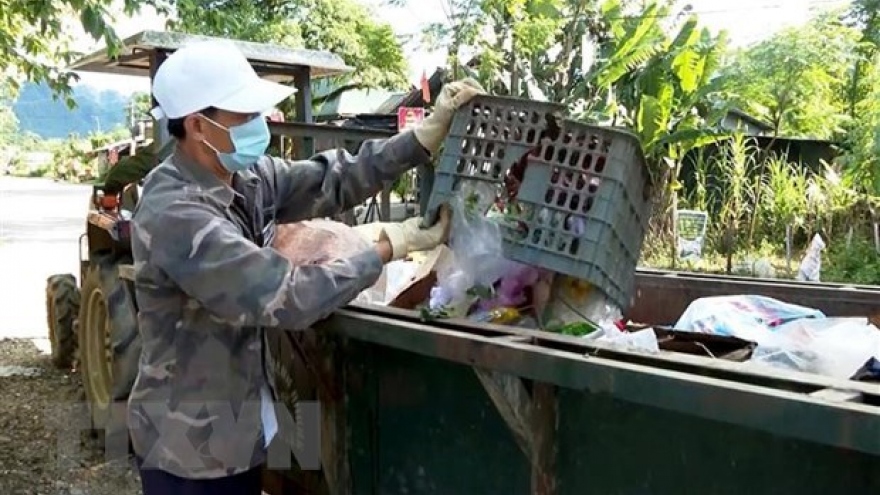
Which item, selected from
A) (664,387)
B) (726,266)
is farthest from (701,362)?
(726,266)

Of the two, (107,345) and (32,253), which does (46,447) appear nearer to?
(107,345)

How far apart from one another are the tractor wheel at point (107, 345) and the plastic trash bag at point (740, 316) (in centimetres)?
271

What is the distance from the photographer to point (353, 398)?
2242 mm

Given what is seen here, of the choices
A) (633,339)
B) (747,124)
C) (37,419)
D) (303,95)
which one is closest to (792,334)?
(633,339)

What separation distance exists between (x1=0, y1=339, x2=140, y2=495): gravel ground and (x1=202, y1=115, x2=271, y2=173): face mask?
2418 mm

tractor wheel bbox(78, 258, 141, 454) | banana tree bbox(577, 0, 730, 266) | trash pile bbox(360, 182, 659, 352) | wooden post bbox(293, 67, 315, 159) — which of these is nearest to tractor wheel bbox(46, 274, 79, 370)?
tractor wheel bbox(78, 258, 141, 454)

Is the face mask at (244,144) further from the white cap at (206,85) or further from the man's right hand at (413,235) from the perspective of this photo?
the man's right hand at (413,235)

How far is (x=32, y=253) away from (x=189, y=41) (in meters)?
9.96

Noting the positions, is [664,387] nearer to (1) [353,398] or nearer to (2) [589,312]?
(2) [589,312]

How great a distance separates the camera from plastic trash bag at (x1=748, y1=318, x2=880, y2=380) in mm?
1828

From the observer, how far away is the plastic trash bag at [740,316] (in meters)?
2.23

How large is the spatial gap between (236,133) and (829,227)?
9784 millimetres

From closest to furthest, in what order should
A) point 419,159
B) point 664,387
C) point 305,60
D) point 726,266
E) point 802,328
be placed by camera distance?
point 664,387, point 802,328, point 419,159, point 305,60, point 726,266

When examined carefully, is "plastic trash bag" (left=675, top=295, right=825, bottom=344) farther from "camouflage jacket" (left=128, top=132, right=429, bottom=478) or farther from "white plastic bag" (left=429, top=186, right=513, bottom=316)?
"camouflage jacket" (left=128, top=132, right=429, bottom=478)
